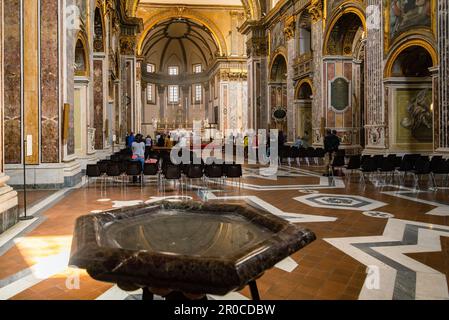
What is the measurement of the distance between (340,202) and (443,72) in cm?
565

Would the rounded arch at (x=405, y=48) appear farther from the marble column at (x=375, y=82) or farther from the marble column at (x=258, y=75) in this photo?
the marble column at (x=258, y=75)

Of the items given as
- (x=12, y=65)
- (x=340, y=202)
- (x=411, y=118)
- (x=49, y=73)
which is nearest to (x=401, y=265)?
(x=340, y=202)

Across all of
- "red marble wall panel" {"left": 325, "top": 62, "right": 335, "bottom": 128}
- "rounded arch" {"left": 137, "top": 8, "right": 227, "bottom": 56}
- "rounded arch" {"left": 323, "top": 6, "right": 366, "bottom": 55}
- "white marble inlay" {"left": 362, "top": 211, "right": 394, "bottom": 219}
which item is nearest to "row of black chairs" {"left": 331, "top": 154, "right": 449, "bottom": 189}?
"white marble inlay" {"left": 362, "top": 211, "right": 394, "bottom": 219}

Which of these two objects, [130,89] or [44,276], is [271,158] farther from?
[44,276]

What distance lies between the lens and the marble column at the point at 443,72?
11.2 m

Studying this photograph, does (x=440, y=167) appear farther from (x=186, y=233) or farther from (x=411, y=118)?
(x=186, y=233)

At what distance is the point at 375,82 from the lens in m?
14.5

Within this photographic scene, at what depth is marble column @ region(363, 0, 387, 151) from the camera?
46.6 feet

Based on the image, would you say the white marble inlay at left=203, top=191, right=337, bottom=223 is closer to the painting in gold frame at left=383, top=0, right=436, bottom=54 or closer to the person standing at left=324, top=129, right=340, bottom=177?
the person standing at left=324, top=129, right=340, bottom=177

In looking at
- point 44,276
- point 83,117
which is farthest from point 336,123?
point 44,276

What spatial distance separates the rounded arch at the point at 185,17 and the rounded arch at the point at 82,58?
2465 centimetres

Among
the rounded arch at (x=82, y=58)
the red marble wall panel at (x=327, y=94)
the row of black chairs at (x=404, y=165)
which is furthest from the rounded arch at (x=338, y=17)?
the rounded arch at (x=82, y=58)

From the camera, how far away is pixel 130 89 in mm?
26250

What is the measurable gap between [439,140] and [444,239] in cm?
699
